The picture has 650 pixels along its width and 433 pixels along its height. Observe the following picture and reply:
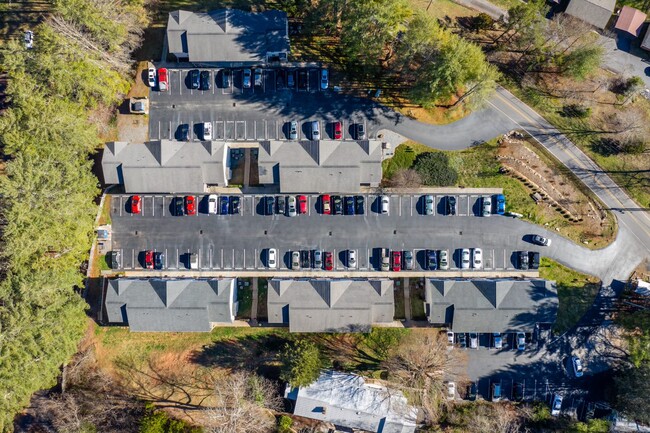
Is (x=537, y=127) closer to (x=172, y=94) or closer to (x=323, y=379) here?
(x=323, y=379)

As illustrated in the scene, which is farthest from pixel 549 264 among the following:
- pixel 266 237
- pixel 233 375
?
pixel 233 375

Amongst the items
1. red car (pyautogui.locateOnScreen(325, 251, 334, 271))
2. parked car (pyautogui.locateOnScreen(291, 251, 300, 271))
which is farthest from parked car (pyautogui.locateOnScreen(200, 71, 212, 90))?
red car (pyautogui.locateOnScreen(325, 251, 334, 271))

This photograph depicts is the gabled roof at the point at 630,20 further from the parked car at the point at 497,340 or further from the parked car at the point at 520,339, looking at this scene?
the parked car at the point at 497,340

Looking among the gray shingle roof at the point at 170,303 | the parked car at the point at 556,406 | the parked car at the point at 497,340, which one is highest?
the gray shingle roof at the point at 170,303

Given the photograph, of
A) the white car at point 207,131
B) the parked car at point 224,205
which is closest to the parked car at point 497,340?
the parked car at point 224,205

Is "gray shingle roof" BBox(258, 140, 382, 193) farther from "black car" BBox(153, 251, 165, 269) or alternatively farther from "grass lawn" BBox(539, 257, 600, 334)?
"grass lawn" BBox(539, 257, 600, 334)

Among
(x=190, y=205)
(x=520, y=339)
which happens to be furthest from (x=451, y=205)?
(x=190, y=205)

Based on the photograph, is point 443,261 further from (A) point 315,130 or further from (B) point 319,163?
(A) point 315,130
